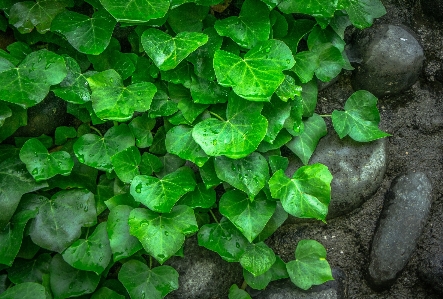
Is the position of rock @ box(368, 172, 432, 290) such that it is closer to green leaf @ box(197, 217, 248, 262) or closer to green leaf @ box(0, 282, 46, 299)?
green leaf @ box(197, 217, 248, 262)

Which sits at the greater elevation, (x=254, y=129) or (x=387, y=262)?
(x=254, y=129)

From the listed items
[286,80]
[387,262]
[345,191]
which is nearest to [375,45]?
[286,80]

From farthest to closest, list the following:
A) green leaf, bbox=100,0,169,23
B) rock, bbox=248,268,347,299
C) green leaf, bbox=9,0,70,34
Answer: rock, bbox=248,268,347,299 → green leaf, bbox=9,0,70,34 → green leaf, bbox=100,0,169,23

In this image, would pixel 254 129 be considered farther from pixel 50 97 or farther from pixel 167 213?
pixel 50 97

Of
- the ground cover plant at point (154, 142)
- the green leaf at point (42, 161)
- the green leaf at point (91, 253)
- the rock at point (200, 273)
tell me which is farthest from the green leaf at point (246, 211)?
the green leaf at point (42, 161)

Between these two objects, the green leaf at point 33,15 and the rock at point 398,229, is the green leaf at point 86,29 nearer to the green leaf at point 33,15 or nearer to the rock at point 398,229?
the green leaf at point 33,15

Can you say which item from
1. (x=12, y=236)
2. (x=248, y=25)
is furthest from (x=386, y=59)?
(x=12, y=236)

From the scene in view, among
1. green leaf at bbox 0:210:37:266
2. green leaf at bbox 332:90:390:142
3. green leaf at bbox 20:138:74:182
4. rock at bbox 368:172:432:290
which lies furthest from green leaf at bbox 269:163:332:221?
green leaf at bbox 0:210:37:266
